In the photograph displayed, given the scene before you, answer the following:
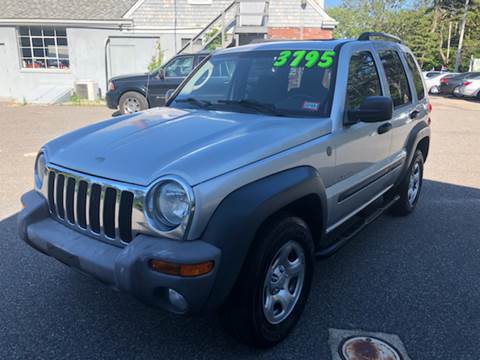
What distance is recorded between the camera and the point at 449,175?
707 centimetres

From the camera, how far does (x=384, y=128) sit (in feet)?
12.9

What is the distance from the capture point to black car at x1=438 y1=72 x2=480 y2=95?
74.8 feet

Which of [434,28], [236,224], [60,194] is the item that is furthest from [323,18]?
[434,28]

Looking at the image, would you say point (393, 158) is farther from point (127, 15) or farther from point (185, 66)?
point (127, 15)

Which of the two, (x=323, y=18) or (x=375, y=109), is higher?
(x=323, y=18)

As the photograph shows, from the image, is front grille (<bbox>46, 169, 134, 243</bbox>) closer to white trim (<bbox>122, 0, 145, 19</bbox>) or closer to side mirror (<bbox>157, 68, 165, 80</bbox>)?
side mirror (<bbox>157, 68, 165, 80</bbox>)

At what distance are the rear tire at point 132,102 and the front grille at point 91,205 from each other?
10.1m

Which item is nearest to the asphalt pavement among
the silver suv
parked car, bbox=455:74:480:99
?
the silver suv

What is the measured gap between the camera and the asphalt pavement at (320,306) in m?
2.75

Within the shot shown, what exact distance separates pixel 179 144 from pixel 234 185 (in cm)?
52

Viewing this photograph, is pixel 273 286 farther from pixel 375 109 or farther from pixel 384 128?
pixel 384 128

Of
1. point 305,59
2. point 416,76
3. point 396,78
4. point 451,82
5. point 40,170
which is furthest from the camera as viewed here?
point 451,82

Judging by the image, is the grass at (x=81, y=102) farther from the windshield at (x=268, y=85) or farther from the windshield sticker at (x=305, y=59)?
A: the windshield sticker at (x=305, y=59)

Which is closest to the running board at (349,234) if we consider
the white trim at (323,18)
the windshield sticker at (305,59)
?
the windshield sticker at (305,59)
